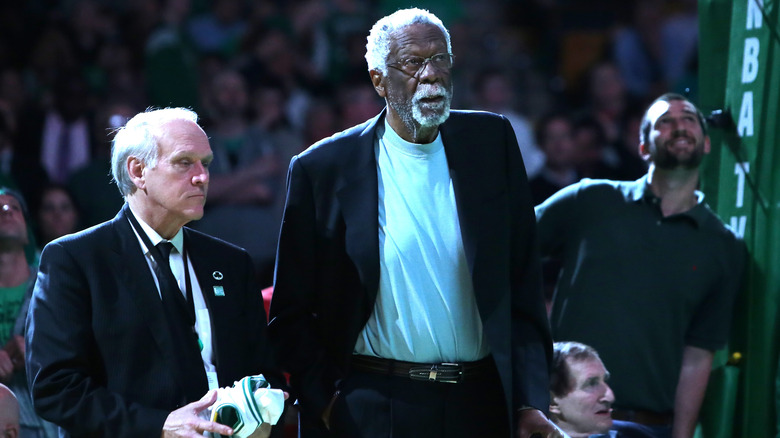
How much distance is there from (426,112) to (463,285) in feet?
1.61

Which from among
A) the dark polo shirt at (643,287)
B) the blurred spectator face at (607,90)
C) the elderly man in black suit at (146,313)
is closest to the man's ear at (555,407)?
the dark polo shirt at (643,287)

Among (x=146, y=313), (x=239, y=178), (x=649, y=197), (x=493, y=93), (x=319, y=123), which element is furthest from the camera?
(x=493, y=93)

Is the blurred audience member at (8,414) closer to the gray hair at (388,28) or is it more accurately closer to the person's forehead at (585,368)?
the gray hair at (388,28)

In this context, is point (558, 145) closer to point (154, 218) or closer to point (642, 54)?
point (642, 54)

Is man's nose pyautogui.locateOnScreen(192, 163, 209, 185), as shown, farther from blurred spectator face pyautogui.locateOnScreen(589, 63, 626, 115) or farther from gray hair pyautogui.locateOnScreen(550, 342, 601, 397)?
blurred spectator face pyautogui.locateOnScreen(589, 63, 626, 115)

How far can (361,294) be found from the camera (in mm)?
3244

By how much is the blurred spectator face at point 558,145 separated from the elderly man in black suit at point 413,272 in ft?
13.2

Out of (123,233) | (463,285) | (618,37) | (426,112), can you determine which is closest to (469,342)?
(463,285)

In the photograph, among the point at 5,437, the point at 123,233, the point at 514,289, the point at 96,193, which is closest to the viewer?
the point at 123,233

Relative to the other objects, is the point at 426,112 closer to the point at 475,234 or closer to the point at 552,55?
the point at 475,234

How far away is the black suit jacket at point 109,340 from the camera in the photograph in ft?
9.68

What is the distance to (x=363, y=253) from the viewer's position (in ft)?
10.6

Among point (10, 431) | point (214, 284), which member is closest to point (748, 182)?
point (214, 284)

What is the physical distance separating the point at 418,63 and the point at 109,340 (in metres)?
1.12
